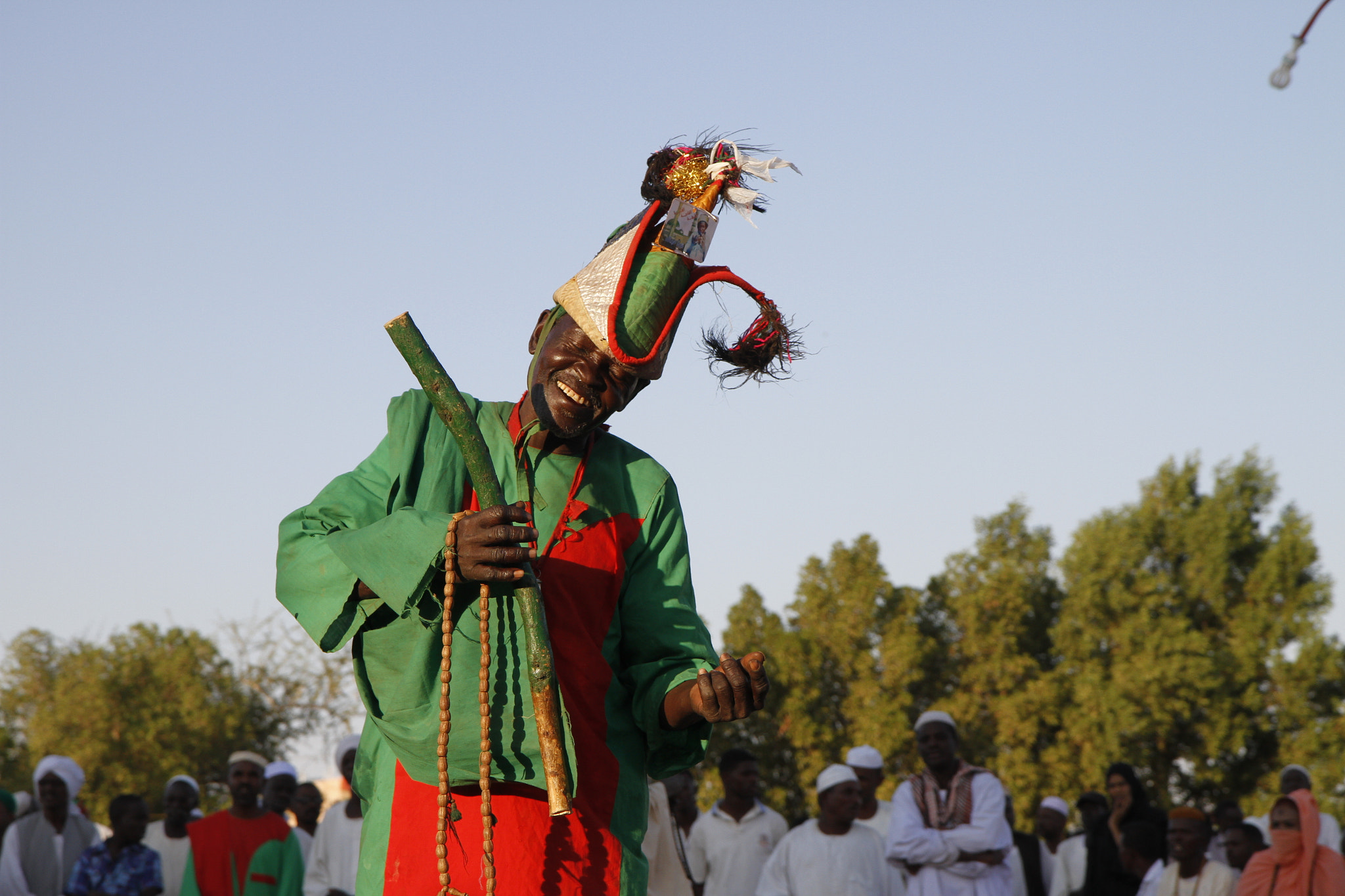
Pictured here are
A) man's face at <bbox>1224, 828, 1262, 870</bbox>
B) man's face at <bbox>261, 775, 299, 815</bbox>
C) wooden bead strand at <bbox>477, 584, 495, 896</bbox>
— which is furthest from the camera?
man's face at <bbox>261, 775, 299, 815</bbox>

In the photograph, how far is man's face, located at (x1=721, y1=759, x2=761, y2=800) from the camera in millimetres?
10539

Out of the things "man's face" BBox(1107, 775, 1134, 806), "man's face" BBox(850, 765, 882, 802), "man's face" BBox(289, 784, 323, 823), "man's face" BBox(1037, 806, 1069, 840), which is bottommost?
"man's face" BBox(1107, 775, 1134, 806)

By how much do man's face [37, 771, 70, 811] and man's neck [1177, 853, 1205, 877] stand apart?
801cm

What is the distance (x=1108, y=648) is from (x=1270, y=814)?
2536 centimetres

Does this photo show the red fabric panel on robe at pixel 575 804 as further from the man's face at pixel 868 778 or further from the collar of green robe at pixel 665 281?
the man's face at pixel 868 778

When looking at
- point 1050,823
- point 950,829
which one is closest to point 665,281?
point 950,829

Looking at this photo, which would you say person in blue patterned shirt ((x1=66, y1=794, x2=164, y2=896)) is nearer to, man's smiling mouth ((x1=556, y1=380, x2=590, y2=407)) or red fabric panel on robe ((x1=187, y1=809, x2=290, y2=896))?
red fabric panel on robe ((x1=187, y1=809, x2=290, y2=896))

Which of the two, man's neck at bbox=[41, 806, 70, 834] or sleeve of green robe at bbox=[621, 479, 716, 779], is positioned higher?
man's neck at bbox=[41, 806, 70, 834]

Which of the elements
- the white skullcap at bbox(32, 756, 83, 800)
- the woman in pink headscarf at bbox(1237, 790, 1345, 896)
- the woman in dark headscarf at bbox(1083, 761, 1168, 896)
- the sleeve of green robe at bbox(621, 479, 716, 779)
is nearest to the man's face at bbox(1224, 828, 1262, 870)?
the woman in dark headscarf at bbox(1083, 761, 1168, 896)

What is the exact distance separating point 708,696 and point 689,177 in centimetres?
123

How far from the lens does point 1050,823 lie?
13.6m

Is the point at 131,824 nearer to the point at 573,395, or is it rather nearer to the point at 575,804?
the point at 575,804

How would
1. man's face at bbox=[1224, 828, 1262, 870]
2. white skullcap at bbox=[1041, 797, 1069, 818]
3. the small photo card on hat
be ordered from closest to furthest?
the small photo card on hat → man's face at bbox=[1224, 828, 1262, 870] → white skullcap at bbox=[1041, 797, 1069, 818]

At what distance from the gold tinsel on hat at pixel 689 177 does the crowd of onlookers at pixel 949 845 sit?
4.97 m
